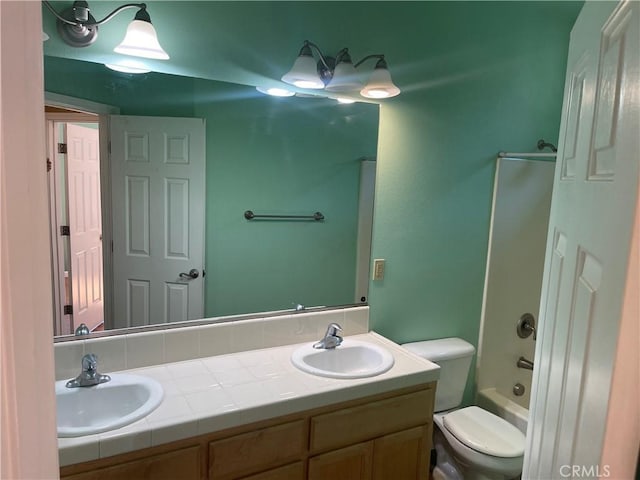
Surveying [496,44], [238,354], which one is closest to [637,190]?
[238,354]

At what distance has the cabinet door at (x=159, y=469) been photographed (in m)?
1.27

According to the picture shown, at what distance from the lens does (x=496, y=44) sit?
2334 mm

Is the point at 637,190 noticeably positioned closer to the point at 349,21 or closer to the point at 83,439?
the point at 83,439

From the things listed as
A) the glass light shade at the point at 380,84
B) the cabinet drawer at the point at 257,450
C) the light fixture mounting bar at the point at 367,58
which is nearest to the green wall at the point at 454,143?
the glass light shade at the point at 380,84

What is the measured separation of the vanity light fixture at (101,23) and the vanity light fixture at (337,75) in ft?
1.88

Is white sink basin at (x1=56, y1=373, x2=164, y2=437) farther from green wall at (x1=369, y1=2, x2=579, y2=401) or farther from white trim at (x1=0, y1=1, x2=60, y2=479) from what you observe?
green wall at (x1=369, y1=2, x2=579, y2=401)

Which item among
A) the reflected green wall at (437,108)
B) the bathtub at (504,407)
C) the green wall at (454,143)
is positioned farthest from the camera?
the bathtub at (504,407)

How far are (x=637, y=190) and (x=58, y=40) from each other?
5.78 feet

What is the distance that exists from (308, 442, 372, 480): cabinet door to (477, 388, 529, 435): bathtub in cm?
101

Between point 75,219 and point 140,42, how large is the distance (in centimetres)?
71

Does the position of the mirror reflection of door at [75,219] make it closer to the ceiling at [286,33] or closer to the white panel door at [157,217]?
the white panel door at [157,217]

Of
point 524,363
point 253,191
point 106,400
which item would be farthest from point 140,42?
point 524,363

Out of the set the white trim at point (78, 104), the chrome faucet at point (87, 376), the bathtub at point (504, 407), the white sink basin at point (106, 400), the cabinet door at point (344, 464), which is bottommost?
the bathtub at point (504, 407)

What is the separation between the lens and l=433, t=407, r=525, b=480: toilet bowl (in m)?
1.95
